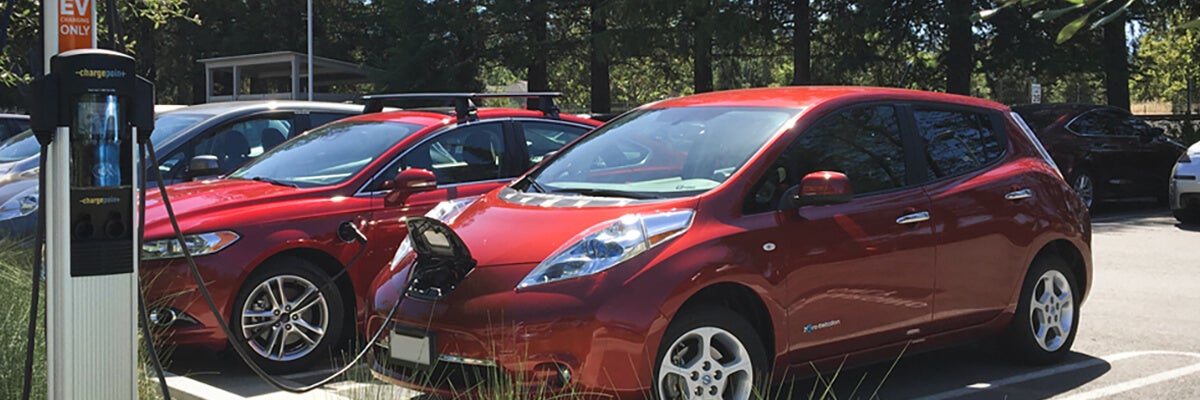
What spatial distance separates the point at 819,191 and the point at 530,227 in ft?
4.09

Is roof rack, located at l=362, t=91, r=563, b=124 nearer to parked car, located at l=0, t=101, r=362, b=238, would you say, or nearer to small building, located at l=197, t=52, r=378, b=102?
parked car, located at l=0, t=101, r=362, b=238

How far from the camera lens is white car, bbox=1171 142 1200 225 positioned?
45.2 ft

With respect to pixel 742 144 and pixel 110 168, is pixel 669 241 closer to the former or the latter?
pixel 742 144

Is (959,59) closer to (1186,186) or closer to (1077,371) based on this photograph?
(1186,186)

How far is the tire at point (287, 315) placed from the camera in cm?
616

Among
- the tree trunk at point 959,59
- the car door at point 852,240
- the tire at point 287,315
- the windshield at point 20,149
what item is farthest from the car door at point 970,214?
the tree trunk at point 959,59

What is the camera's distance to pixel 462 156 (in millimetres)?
7457

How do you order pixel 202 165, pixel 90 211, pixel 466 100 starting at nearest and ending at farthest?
pixel 90 211
pixel 466 100
pixel 202 165

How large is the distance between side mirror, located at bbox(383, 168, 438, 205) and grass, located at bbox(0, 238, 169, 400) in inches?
64.7

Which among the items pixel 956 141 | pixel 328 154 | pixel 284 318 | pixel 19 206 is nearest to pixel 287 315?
pixel 284 318

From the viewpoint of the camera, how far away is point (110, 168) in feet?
11.3

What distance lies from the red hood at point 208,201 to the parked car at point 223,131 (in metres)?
1.19

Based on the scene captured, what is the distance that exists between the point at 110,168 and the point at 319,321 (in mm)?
3047

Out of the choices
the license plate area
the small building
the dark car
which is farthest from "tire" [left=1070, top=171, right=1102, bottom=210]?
the small building
